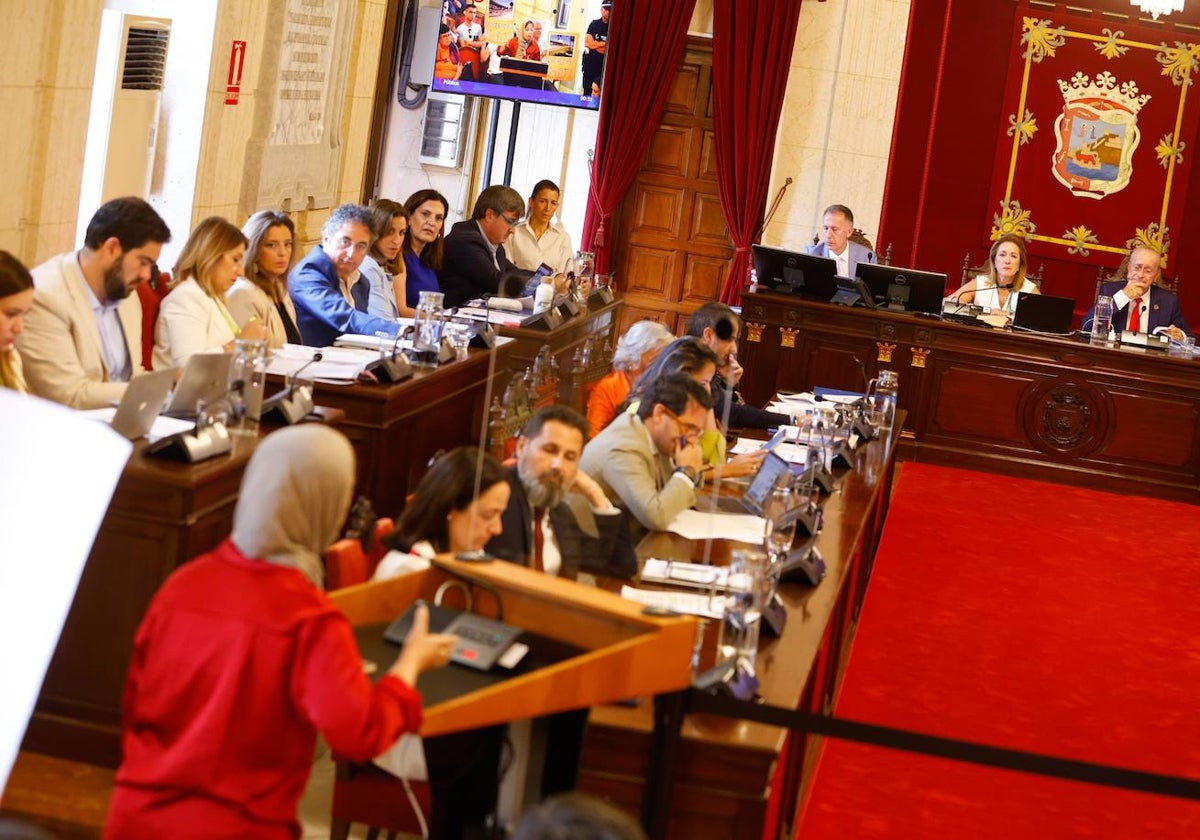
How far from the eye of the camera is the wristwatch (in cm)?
481

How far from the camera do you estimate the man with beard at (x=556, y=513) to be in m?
3.52

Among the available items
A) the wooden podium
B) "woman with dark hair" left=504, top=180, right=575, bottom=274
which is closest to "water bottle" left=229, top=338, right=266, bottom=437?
the wooden podium

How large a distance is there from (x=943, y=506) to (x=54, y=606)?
22.1ft

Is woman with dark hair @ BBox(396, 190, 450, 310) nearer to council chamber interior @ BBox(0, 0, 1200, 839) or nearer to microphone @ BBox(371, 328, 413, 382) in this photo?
council chamber interior @ BBox(0, 0, 1200, 839)

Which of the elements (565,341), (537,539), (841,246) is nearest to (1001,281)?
(841,246)

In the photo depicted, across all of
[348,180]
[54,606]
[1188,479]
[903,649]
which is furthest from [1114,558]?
[54,606]

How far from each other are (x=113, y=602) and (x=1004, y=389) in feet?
21.6

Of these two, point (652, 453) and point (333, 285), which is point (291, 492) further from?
point (333, 285)

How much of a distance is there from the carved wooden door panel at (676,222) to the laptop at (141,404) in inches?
296

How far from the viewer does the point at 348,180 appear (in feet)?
34.7

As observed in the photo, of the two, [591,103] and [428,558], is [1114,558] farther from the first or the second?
[428,558]

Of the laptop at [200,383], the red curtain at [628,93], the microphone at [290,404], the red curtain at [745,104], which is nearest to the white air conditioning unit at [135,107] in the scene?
the microphone at [290,404]

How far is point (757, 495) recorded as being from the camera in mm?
5008

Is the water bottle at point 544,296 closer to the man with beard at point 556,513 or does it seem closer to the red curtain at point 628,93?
the red curtain at point 628,93
